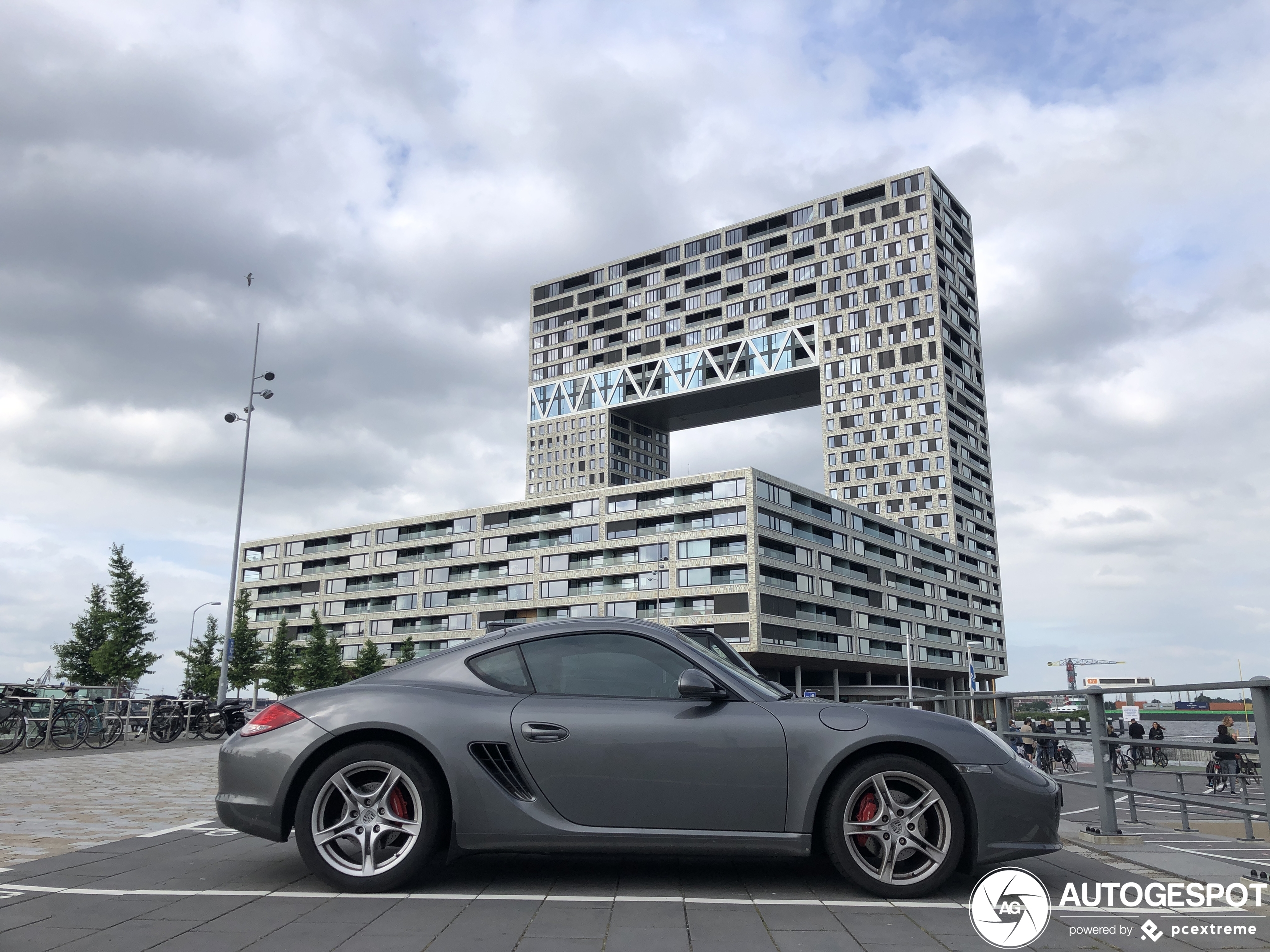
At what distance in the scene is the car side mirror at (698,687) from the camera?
4.10m

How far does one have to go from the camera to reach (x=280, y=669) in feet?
200

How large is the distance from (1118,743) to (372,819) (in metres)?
4.83

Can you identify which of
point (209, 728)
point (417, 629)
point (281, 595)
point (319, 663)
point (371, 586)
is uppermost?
point (371, 586)

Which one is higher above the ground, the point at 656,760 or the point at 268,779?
the point at 656,760

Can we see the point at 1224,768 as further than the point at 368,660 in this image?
No

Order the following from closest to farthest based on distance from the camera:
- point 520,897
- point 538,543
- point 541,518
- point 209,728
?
point 520,897
point 209,728
point 538,543
point 541,518

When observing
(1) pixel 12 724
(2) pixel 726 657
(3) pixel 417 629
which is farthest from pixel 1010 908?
(3) pixel 417 629

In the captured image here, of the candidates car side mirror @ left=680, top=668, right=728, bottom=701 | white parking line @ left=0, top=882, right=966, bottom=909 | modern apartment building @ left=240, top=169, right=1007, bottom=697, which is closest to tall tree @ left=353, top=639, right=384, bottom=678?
modern apartment building @ left=240, top=169, right=1007, bottom=697

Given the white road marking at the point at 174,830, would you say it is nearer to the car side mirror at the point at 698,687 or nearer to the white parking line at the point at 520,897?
the white parking line at the point at 520,897

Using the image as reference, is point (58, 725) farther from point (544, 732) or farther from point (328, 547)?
point (328, 547)

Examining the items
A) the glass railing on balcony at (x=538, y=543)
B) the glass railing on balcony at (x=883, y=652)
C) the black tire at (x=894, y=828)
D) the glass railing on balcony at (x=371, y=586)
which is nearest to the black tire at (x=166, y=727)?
the black tire at (x=894, y=828)

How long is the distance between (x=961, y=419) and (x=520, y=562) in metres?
49.5

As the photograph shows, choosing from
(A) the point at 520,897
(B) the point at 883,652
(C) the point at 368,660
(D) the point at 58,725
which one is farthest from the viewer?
(B) the point at 883,652

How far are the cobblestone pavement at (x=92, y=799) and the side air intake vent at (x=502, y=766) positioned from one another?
2.94 meters
